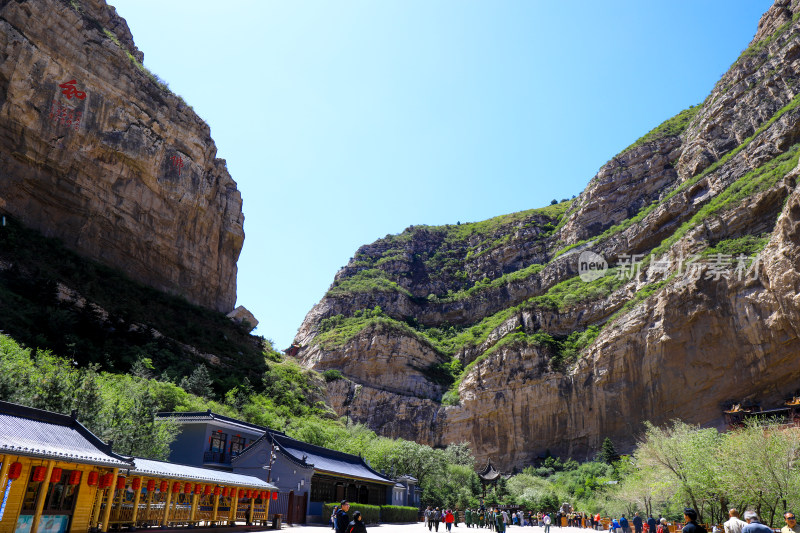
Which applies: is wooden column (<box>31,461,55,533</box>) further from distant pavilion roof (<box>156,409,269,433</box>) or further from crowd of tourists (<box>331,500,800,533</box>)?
distant pavilion roof (<box>156,409,269,433</box>)

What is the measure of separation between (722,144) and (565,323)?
1311 inches

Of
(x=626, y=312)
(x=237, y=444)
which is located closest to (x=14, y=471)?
(x=237, y=444)

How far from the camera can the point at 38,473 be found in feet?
43.3

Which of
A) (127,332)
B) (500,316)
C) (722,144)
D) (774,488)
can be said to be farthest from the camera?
(500,316)

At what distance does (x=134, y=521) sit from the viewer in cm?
1684

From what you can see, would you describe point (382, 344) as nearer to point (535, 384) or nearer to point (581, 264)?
point (535, 384)

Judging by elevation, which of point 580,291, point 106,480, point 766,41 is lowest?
point 106,480

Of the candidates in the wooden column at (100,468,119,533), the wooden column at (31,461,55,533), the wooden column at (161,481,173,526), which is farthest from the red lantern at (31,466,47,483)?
the wooden column at (161,481,173,526)

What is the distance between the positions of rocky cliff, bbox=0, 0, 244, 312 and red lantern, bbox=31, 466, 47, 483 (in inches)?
1537

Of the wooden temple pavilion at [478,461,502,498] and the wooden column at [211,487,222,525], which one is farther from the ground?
the wooden temple pavilion at [478,461,502,498]

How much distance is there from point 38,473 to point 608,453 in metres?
53.3

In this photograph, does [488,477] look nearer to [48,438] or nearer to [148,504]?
[148,504]

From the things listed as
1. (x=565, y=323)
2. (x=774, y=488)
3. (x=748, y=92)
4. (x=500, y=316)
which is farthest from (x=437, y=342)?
(x=774, y=488)

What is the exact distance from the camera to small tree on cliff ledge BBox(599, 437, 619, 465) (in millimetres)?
52938
